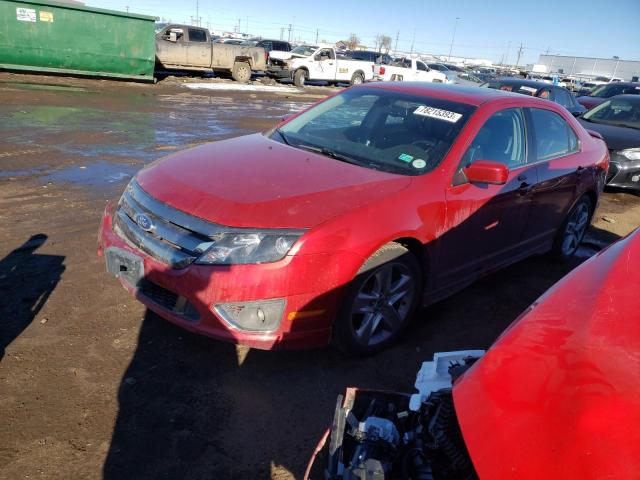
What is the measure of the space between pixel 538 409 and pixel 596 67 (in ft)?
275

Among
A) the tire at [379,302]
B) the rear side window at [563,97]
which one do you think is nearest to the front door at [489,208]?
the tire at [379,302]

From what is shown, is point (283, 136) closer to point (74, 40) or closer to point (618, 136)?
point (618, 136)

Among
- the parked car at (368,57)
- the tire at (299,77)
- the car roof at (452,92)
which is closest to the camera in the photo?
the car roof at (452,92)

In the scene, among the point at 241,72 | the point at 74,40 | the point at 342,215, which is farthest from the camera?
the point at 241,72

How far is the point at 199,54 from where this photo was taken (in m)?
19.8

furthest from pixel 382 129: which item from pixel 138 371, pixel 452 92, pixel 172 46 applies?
pixel 172 46

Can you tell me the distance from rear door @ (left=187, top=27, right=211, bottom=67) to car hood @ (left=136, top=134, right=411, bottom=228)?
695 inches

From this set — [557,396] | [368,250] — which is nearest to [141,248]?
[368,250]

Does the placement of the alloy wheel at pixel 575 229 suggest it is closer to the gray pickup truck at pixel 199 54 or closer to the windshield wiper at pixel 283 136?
the windshield wiper at pixel 283 136

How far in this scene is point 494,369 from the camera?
1.60m

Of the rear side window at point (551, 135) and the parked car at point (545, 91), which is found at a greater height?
the rear side window at point (551, 135)

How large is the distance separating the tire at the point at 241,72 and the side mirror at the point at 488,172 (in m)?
19.8

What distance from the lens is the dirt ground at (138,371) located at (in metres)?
2.38

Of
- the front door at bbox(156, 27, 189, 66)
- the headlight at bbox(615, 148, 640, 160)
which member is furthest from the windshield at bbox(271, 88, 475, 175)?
the front door at bbox(156, 27, 189, 66)
